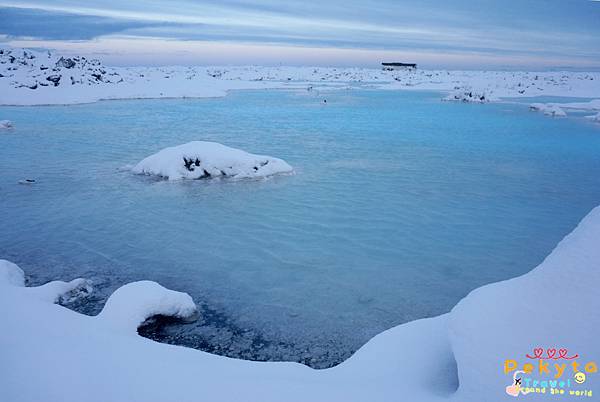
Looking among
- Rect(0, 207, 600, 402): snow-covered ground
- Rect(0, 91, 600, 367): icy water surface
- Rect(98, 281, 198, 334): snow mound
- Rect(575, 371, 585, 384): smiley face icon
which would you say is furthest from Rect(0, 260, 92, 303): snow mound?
Rect(575, 371, 585, 384): smiley face icon

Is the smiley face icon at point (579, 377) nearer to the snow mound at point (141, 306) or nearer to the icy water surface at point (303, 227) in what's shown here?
the icy water surface at point (303, 227)

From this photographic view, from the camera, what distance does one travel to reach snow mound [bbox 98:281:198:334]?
4.97 m

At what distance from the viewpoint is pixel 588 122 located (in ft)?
82.1

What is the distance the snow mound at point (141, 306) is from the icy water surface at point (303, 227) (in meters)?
0.23

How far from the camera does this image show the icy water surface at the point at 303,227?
18.8 ft

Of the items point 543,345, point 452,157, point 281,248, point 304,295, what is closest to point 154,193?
point 281,248

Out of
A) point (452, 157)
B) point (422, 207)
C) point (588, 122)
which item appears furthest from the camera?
point (588, 122)

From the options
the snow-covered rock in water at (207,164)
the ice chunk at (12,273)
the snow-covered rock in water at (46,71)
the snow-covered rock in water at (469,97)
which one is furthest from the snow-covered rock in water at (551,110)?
the snow-covered rock in water at (46,71)

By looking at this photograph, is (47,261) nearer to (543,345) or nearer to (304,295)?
(304,295)

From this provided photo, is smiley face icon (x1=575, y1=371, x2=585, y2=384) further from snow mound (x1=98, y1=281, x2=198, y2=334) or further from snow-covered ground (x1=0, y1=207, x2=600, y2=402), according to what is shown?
snow mound (x1=98, y1=281, x2=198, y2=334)

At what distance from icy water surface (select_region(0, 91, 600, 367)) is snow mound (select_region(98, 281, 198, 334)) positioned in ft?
0.77

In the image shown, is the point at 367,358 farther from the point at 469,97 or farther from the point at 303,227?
the point at 469,97

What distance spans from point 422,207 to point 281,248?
156 inches

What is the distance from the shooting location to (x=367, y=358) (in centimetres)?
415
